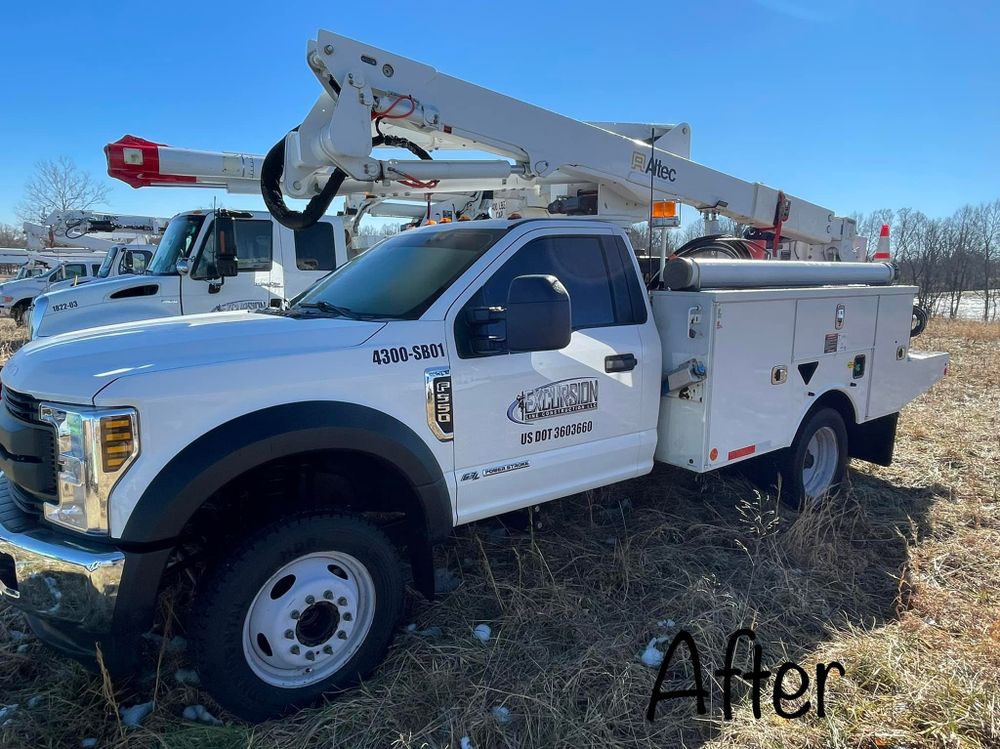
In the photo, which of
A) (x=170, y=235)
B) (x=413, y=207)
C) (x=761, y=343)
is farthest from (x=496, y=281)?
(x=413, y=207)

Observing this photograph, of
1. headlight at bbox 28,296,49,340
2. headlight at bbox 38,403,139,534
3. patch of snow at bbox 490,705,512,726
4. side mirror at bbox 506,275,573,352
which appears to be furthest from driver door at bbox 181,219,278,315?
patch of snow at bbox 490,705,512,726

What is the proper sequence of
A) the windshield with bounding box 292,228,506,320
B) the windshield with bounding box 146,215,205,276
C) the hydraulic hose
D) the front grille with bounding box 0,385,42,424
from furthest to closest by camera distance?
the windshield with bounding box 146,215,205,276
the hydraulic hose
the windshield with bounding box 292,228,506,320
the front grille with bounding box 0,385,42,424

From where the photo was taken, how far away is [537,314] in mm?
3145

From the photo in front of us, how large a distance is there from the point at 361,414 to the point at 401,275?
3.43 ft

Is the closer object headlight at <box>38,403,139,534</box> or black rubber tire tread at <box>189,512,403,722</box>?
headlight at <box>38,403,139,534</box>

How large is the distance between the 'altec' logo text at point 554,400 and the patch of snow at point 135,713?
79.5 inches

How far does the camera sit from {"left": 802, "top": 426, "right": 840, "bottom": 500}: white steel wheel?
535 cm

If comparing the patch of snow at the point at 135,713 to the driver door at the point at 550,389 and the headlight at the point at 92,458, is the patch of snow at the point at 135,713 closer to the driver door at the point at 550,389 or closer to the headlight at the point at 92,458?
the headlight at the point at 92,458

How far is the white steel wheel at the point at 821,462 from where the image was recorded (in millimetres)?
5348

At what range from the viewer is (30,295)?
18578mm

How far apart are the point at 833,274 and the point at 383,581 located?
13.7ft

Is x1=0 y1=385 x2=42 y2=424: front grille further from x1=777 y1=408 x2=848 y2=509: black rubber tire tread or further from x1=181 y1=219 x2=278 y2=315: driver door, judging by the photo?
x1=181 y1=219 x2=278 y2=315: driver door

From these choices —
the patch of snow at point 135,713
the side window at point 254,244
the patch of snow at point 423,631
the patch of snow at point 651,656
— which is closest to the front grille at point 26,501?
the patch of snow at point 135,713

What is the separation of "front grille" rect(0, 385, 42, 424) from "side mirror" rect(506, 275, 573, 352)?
197 centimetres
